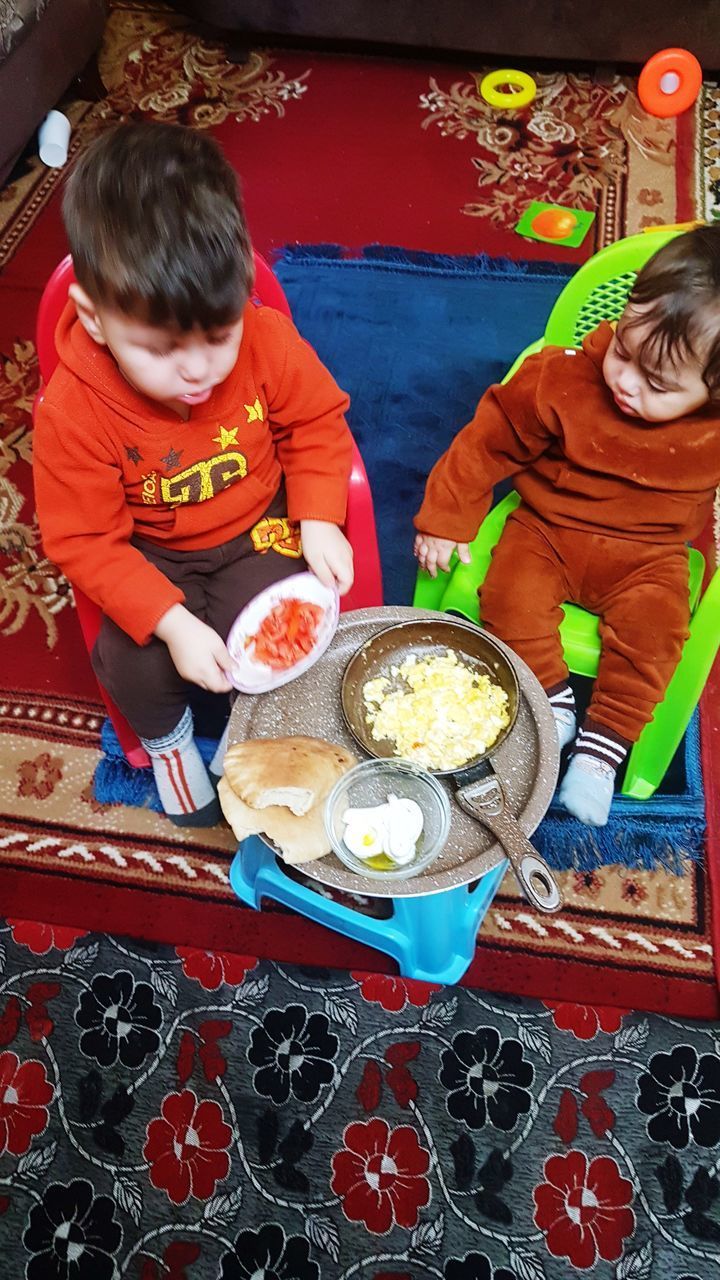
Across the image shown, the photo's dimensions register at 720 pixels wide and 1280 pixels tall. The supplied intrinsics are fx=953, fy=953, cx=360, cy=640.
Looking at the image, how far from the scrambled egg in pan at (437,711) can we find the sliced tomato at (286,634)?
8 centimetres

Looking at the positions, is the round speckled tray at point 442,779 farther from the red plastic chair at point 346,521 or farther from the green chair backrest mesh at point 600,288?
the green chair backrest mesh at point 600,288

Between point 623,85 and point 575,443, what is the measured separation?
1.55 meters

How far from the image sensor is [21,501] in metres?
1.55

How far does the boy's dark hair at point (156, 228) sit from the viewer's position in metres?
0.76

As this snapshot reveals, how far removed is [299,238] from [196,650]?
1270 mm

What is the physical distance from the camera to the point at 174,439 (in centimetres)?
95

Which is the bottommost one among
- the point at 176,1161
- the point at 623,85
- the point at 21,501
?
the point at 176,1161

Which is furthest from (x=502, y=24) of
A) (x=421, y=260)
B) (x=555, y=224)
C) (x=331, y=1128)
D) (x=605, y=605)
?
(x=331, y=1128)

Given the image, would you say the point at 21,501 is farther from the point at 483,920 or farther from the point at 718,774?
the point at 718,774

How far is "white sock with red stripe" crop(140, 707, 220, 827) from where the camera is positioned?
1125 millimetres

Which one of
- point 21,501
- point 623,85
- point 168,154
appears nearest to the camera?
point 168,154

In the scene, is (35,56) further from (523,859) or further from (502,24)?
(523,859)

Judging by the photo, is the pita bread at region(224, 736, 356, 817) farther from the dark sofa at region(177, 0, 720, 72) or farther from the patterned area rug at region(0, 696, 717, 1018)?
the dark sofa at region(177, 0, 720, 72)

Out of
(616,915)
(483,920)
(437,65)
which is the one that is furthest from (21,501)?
(437,65)
